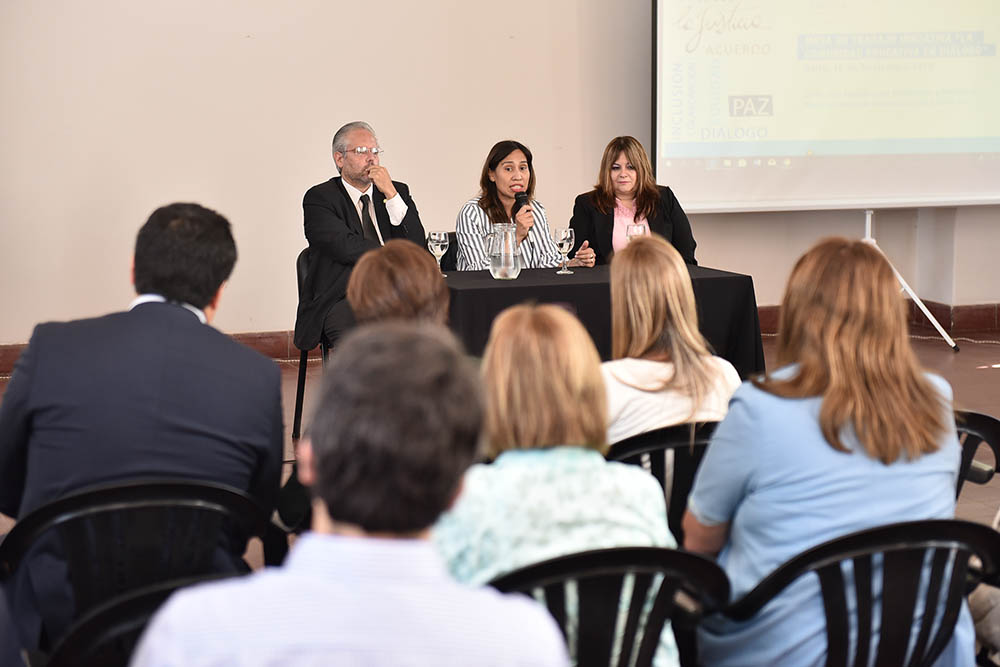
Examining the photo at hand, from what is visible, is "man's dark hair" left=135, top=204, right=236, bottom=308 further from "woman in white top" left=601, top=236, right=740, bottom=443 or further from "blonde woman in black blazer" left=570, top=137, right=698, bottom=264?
"blonde woman in black blazer" left=570, top=137, right=698, bottom=264

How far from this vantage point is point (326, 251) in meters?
4.34

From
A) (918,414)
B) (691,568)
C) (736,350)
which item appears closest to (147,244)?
(691,568)

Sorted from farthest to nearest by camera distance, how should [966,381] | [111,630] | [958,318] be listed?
[958,318] → [966,381] → [111,630]

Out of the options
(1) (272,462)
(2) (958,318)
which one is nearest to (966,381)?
(2) (958,318)

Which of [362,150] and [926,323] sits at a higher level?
[362,150]

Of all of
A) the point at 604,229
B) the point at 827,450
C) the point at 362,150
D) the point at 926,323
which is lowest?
the point at 926,323

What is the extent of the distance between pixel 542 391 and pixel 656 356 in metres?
0.80

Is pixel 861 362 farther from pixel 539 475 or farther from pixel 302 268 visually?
pixel 302 268

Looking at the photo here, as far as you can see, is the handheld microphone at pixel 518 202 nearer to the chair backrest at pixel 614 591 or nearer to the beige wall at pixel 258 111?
the beige wall at pixel 258 111

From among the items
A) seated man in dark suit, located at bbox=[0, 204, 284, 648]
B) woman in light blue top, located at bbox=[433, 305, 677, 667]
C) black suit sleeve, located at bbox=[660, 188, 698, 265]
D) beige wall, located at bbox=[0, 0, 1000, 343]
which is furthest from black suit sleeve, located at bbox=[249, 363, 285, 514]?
beige wall, located at bbox=[0, 0, 1000, 343]

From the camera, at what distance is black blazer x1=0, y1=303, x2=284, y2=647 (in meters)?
1.72

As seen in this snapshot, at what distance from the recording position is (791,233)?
6.73m

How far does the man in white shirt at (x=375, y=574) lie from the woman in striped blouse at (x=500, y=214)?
12.0 feet

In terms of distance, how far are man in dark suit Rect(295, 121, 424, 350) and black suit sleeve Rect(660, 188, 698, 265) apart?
1179 millimetres
